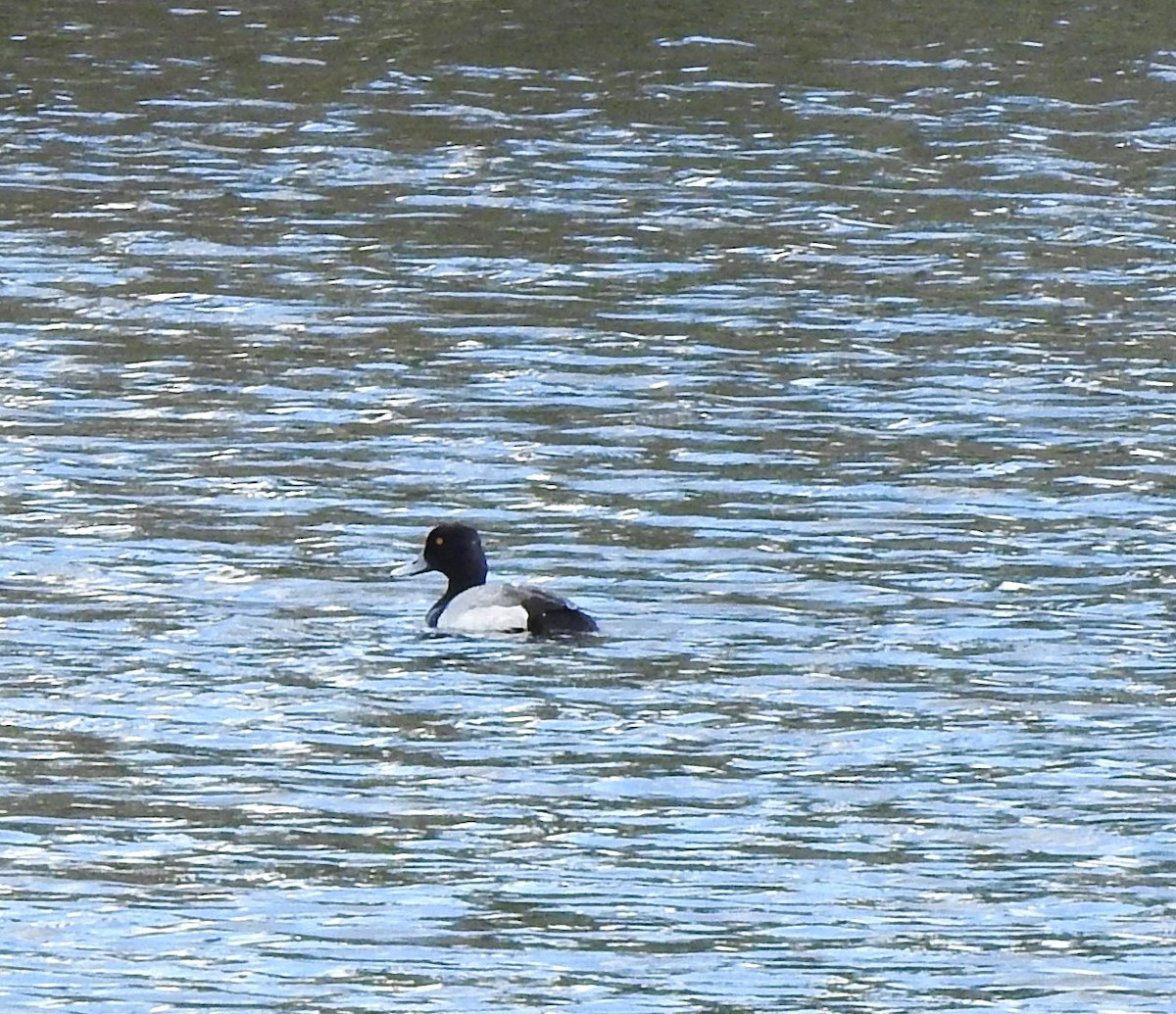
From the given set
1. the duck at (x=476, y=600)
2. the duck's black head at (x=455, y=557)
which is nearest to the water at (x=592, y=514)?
the duck at (x=476, y=600)

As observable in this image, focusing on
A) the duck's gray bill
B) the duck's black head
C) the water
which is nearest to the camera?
the water

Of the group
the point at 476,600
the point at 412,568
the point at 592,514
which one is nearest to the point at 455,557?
the point at 412,568

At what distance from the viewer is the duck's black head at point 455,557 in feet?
62.3

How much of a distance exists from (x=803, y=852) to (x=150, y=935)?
296 centimetres

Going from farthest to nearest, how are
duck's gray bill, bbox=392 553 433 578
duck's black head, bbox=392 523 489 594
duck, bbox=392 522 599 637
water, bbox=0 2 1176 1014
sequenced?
duck's gray bill, bbox=392 553 433 578 < duck's black head, bbox=392 523 489 594 < duck, bbox=392 522 599 637 < water, bbox=0 2 1176 1014

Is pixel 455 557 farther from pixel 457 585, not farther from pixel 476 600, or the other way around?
pixel 476 600

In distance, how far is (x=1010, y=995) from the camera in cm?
1228

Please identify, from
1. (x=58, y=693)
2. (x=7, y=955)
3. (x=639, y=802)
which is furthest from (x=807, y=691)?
(x=7, y=955)

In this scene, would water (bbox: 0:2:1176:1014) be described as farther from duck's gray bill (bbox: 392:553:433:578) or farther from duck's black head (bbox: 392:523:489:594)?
duck's black head (bbox: 392:523:489:594)

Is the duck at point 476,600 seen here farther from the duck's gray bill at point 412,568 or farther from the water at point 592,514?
the water at point 592,514

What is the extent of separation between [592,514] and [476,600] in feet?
8.11

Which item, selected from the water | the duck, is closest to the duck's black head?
the duck

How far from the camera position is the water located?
13227 millimetres

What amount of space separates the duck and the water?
16cm
